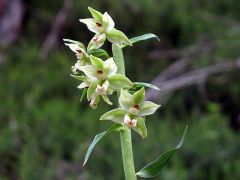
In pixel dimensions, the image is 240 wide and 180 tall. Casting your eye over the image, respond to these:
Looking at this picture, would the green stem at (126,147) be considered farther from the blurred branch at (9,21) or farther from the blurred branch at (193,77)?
the blurred branch at (9,21)

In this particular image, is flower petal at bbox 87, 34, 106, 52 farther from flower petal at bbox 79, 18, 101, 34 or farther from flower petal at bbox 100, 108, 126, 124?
flower petal at bbox 100, 108, 126, 124

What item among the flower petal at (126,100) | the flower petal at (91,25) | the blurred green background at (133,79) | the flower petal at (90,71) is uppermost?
the flower petal at (91,25)

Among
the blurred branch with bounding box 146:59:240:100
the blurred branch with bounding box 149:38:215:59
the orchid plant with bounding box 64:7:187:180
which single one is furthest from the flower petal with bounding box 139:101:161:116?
the blurred branch with bounding box 149:38:215:59

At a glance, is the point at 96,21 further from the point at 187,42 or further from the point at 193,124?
the point at 187,42

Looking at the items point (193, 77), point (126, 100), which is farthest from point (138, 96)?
point (193, 77)

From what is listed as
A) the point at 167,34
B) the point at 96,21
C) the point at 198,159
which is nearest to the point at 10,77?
the point at 167,34

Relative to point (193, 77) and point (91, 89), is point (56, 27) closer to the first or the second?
point (193, 77)

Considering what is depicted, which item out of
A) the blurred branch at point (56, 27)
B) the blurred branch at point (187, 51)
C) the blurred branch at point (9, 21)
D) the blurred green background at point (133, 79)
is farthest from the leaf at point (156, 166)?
the blurred branch at point (9, 21)
